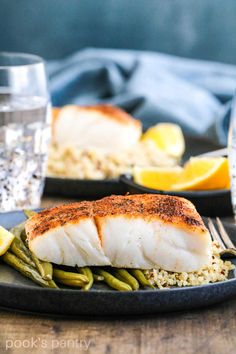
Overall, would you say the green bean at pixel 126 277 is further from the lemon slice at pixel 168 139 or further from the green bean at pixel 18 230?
the lemon slice at pixel 168 139

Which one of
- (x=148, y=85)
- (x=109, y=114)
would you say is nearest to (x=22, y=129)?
(x=109, y=114)

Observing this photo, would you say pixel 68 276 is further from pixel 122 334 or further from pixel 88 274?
pixel 122 334

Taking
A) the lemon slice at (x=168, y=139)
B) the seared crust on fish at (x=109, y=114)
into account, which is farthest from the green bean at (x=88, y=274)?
the seared crust on fish at (x=109, y=114)

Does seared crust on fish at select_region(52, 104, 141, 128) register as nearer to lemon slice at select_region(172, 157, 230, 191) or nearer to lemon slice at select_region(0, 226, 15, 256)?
lemon slice at select_region(172, 157, 230, 191)

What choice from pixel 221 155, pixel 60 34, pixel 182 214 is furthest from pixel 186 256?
pixel 60 34

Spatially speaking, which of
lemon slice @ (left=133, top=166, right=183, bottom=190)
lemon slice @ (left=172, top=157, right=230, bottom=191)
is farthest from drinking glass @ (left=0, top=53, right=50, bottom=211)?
lemon slice @ (left=172, top=157, right=230, bottom=191)
